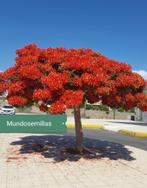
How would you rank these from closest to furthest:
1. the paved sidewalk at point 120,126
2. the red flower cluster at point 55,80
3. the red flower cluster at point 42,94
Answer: the red flower cluster at point 55,80
the red flower cluster at point 42,94
the paved sidewalk at point 120,126

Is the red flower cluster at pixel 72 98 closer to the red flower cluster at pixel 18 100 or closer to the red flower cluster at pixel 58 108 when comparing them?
the red flower cluster at pixel 58 108

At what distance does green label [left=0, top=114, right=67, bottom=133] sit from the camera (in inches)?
1027

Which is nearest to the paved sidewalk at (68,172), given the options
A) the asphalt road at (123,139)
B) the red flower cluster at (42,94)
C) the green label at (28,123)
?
the red flower cluster at (42,94)

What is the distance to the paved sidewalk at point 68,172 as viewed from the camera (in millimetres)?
12105

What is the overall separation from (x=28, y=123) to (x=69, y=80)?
40.6 feet

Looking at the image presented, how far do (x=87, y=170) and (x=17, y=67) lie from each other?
4718 millimetres

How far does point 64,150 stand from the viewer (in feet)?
58.5

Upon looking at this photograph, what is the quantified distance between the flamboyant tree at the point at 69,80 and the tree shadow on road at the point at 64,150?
5.71ft

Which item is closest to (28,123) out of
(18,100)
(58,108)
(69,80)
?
(18,100)

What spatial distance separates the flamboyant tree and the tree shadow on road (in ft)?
5.71

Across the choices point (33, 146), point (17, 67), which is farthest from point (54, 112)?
point (33, 146)

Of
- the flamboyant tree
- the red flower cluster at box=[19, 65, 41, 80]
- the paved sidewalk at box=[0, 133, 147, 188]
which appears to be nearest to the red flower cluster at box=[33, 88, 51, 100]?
the flamboyant tree

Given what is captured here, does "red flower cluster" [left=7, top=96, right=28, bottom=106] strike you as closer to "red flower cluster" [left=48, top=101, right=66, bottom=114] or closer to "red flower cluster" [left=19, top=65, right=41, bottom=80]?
"red flower cluster" [left=19, top=65, right=41, bottom=80]

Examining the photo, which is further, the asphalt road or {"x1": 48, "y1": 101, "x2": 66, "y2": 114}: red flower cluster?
the asphalt road
